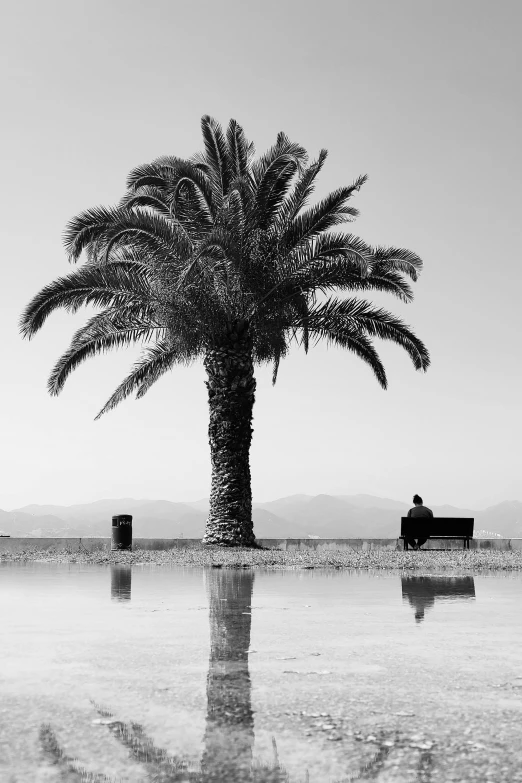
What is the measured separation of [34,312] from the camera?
72.0ft

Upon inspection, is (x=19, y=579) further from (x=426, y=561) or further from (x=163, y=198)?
(x=163, y=198)

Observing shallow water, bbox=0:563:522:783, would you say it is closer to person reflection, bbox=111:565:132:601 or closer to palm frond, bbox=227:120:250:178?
person reflection, bbox=111:565:132:601

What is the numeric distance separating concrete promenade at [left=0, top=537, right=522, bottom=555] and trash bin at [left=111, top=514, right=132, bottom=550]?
469 mm

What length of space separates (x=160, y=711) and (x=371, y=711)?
0.94 metres

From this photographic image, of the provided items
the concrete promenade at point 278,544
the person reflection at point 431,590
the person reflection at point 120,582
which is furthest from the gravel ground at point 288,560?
Result: the person reflection at point 431,590

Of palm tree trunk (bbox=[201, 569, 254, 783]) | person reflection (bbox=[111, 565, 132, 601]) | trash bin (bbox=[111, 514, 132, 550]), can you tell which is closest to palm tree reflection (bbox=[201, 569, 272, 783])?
palm tree trunk (bbox=[201, 569, 254, 783])

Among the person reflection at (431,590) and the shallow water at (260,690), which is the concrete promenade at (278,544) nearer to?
the person reflection at (431,590)

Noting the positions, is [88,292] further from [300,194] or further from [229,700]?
[229,700]

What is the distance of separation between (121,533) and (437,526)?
746 cm

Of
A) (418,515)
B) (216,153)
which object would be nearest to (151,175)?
(216,153)

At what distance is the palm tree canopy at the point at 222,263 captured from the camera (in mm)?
21266

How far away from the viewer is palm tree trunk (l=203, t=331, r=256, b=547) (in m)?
22.2

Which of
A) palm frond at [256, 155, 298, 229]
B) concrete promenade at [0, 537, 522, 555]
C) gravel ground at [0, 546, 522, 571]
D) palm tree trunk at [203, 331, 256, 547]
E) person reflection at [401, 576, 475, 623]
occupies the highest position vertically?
palm frond at [256, 155, 298, 229]

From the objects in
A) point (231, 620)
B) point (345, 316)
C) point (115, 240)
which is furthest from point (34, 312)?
point (231, 620)
